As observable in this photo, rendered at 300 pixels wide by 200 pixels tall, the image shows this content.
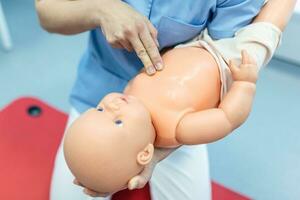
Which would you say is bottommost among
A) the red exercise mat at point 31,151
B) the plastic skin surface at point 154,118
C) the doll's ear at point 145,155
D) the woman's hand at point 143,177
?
the red exercise mat at point 31,151

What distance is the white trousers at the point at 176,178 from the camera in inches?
39.1

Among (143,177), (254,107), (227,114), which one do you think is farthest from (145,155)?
(254,107)

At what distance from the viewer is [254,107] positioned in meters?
1.50

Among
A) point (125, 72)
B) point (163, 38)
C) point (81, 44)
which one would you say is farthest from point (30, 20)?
point (163, 38)

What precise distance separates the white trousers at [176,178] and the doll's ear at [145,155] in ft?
1.04

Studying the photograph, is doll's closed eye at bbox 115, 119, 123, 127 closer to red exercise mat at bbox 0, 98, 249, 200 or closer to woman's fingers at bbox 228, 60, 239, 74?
woman's fingers at bbox 228, 60, 239, 74

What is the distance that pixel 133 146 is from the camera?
0.67 metres

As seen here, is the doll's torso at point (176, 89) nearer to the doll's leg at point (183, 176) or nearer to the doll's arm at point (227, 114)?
the doll's arm at point (227, 114)

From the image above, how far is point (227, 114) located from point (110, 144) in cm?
20

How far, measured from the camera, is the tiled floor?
4.17ft

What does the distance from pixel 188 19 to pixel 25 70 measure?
3.26 feet

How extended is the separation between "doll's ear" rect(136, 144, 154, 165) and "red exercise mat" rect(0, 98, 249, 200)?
0.45m

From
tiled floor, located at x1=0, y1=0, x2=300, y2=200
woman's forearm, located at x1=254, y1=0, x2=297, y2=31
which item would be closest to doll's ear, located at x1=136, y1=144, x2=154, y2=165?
woman's forearm, located at x1=254, y1=0, x2=297, y2=31

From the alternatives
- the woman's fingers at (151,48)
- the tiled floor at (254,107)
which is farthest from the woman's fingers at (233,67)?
the tiled floor at (254,107)
